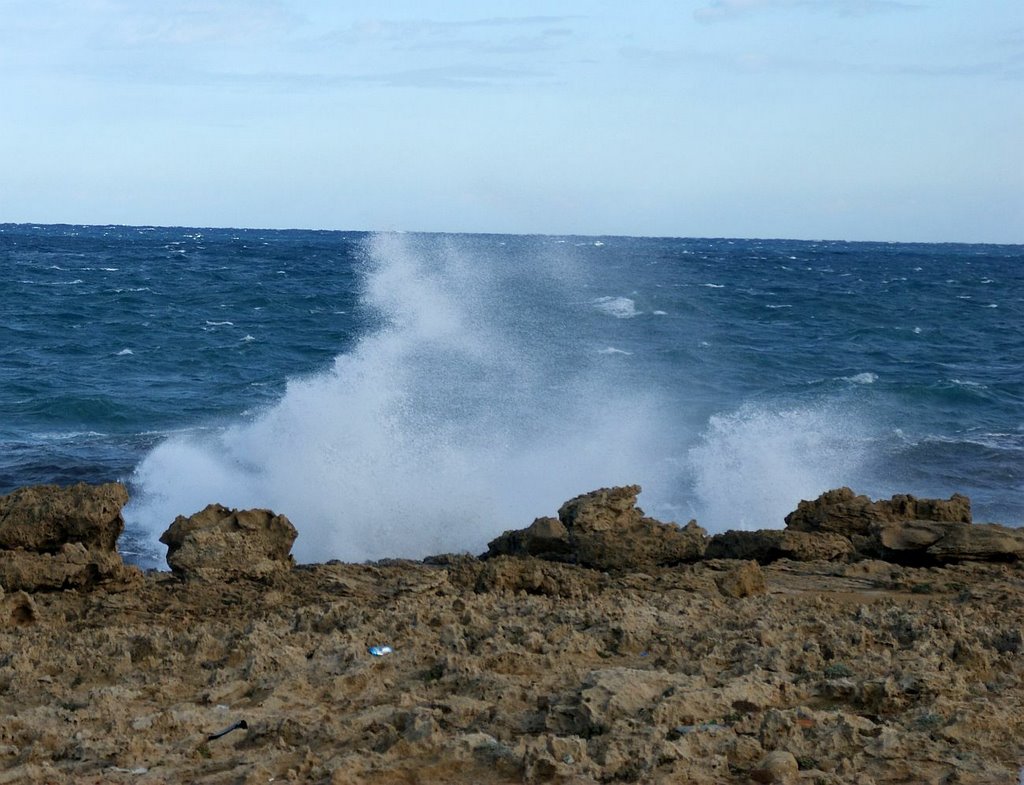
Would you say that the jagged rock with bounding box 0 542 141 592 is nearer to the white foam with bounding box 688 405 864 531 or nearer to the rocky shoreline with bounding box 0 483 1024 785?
the rocky shoreline with bounding box 0 483 1024 785

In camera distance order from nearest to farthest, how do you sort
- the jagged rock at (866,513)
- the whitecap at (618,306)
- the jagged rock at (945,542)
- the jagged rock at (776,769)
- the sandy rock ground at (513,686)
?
the jagged rock at (776,769), the sandy rock ground at (513,686), the jagged rock at (945,542), the jagged rock at (866,513), the whitecap at (618,306)

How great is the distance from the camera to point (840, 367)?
24984 millimetres

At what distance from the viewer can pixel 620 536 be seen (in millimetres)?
9125

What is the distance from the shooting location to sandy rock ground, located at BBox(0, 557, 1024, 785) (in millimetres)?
4535

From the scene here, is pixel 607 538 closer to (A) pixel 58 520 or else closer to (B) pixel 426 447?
(A) pixel 58 520

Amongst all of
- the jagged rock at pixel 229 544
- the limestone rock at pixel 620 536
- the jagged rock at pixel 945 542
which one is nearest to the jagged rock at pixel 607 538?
the limestone rock at pixel 620 536

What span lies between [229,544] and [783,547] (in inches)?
162

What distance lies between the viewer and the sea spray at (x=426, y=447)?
12.4m

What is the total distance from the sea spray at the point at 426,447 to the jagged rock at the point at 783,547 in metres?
2.98

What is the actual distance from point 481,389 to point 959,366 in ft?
38.1

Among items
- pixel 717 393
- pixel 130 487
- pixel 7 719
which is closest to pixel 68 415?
pixel 130 487

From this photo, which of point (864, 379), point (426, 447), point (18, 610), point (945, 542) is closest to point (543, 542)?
point (945, 542)

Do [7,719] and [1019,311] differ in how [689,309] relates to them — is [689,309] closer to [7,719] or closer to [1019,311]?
[1019,311]

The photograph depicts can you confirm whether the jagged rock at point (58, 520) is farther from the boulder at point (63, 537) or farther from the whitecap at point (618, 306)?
the whitecap at point (618, 306)
